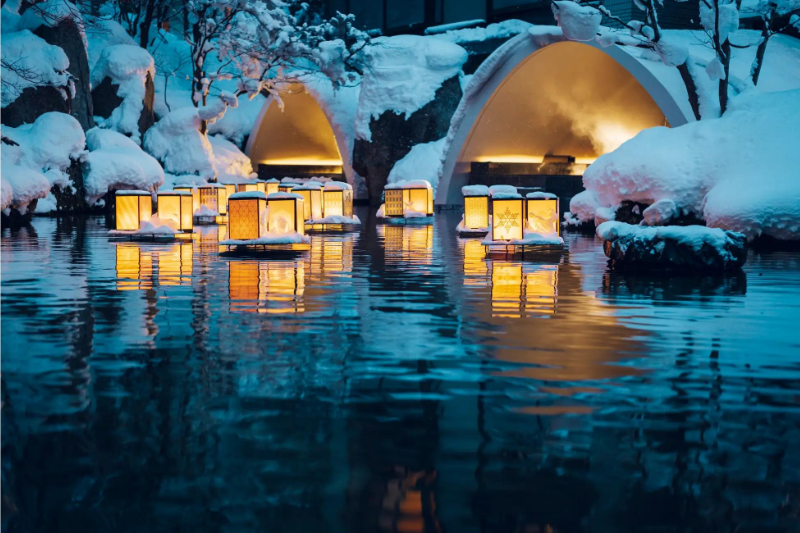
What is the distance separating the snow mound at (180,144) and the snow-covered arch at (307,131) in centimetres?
469

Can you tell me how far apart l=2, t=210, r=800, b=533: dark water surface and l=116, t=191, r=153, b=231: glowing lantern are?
6.85 meters

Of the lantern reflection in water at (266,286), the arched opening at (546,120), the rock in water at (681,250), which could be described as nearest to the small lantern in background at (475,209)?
the lantern reflection in water at (266,286)

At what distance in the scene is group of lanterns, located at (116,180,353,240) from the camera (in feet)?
41.2

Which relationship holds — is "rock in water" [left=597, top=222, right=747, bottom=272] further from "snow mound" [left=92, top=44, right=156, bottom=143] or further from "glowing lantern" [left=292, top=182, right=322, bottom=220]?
"snow mound" [left=92, top=44, right=156, bottom=143]

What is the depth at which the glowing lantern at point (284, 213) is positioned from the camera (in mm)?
12727

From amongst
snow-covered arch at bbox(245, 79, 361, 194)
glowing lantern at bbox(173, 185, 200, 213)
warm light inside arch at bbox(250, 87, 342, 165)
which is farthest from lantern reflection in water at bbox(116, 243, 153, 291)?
warm light inside arch at bbox(250, 87, 342, 165)

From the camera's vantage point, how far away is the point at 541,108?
94.7 ft

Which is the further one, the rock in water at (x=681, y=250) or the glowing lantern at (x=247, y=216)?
the glowing lantern at (x=247, y=216)

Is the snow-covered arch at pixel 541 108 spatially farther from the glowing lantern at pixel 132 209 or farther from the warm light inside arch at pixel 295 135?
the glowing lantern at pixel 132 209

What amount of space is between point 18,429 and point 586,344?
3.18 meters

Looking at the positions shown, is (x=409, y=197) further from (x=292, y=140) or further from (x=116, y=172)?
(x=292, y=140)

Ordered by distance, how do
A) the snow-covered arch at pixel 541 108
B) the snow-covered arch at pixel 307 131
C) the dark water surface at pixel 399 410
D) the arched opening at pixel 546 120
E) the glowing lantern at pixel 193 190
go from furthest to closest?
the snow-covered arch at pixel 307 131
the arched opening at pixel 546 120
the snow-covered arch at pixel 541 108
the glowing lantern at pixel 193 190
the dark water surface at pixel 399 410

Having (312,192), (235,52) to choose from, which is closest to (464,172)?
(235,52)

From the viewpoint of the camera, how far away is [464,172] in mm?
29375
